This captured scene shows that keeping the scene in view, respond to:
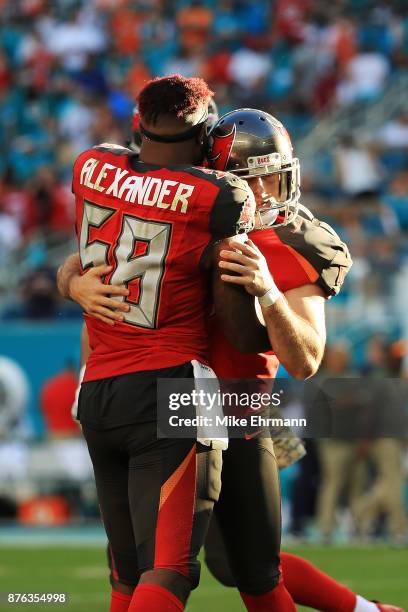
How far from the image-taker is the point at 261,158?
12.7 ft

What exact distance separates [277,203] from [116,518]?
3.64 ft

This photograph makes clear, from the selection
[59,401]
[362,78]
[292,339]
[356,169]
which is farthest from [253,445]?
[362,78]

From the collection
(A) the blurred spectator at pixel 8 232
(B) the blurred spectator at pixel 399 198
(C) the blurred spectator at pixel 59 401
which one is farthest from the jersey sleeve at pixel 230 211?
(A) the blurred spectator at pixel 8 232

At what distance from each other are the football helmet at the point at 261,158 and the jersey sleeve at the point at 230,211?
365mm

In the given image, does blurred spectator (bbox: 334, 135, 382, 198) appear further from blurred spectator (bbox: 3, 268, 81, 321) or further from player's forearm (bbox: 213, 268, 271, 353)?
player's forearm (bbox: 213, 268, 271, 353)

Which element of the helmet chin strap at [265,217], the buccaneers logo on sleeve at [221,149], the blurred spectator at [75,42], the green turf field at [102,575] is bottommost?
the green turf field at [102,575]

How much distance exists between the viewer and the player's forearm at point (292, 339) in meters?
3.47

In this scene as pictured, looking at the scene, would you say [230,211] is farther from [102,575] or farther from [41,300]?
[41,300]

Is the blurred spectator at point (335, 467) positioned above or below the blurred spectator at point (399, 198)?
below

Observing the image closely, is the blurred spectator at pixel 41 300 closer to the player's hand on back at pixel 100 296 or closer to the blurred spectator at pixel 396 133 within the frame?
the blurred spectator at pixel 396 133

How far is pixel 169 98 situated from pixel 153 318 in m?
0.65

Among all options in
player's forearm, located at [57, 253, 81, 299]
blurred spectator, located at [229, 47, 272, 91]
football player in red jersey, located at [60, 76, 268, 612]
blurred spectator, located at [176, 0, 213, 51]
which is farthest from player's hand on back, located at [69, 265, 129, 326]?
blurred spectator, located at [176, 0, 213, 51]

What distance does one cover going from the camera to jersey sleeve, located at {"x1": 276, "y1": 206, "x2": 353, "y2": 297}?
3.78m

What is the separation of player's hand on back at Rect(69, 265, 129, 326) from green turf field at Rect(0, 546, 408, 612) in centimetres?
279
